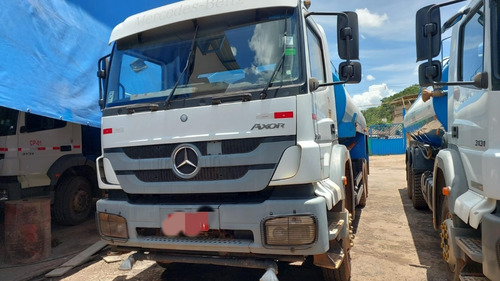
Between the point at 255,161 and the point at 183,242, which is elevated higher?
the point at 255,161

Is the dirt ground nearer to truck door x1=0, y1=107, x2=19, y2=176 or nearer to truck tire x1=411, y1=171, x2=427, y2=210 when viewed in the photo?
truck tire x1=411, y1=171, x2=427, y2=210

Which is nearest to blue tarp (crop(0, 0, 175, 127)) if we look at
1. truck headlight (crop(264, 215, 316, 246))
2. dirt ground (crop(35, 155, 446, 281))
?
dirt ground (crop(35, 155, 446, 281))

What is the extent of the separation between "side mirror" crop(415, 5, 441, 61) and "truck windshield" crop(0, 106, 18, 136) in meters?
6.28

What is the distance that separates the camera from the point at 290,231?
8.30 feet

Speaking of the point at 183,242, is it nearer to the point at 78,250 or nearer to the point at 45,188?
the point at 78,250

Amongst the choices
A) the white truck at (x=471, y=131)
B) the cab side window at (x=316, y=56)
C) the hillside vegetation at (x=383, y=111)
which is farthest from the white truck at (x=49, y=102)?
the hillside vegetation at (x=383, y=111)

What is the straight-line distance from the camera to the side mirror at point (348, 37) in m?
2.87

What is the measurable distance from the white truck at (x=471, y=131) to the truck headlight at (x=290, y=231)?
107 centimetres

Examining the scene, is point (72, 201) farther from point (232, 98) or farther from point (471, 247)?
point (471, 247)

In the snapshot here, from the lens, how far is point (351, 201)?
432 centimetres

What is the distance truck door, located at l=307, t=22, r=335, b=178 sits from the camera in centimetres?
292

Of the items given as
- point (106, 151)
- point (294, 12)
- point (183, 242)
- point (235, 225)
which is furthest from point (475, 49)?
point (106, 151)

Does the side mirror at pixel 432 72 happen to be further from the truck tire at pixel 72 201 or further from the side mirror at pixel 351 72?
the truck tire at pixel 72 201

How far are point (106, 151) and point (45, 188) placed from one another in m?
3.94
